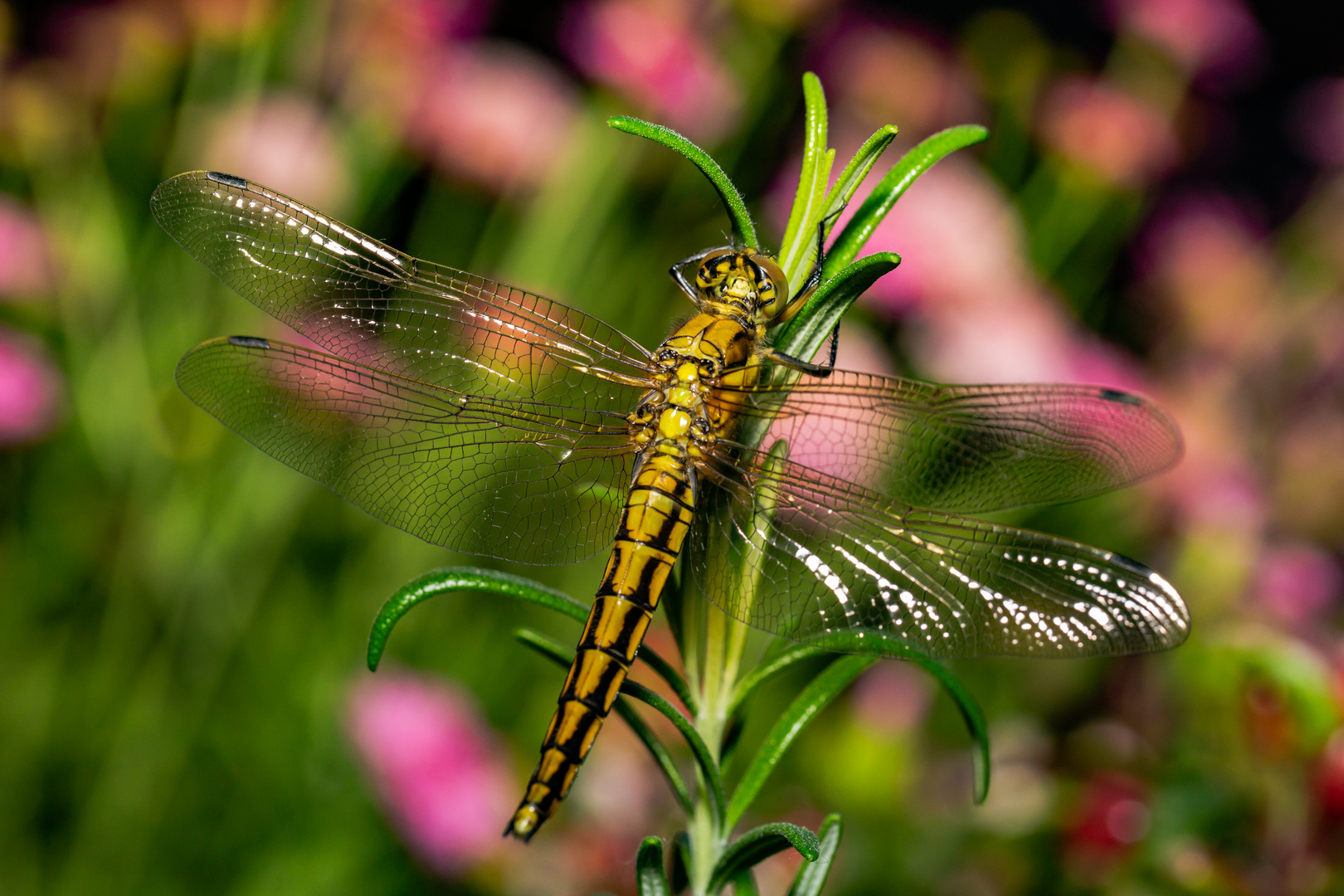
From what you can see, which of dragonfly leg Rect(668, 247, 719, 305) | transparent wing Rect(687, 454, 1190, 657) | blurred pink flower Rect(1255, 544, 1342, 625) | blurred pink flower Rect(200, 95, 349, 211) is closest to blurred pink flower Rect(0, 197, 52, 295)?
blurred pink flower Rect(200, 95, 349, 211)

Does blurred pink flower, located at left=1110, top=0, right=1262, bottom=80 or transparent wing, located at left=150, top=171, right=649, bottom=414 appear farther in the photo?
blurred pink flower, located at left=1110, top=0, right=1262, bottom=80

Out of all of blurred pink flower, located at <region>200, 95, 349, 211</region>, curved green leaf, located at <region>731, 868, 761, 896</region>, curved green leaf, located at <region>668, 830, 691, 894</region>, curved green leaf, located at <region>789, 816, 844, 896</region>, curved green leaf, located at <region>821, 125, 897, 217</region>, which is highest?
curved green leaf, located at <region>821, 125, 897, 217</region>

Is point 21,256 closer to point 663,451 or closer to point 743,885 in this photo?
point 663,451

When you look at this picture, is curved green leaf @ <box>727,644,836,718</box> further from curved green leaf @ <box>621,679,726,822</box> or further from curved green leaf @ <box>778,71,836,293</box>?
curved green leaf @ <box>778,71,836,293</box>

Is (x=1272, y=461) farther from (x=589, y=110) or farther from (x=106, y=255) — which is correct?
(x=106, y=255)

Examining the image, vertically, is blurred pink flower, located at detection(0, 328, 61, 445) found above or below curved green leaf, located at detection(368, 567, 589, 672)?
below

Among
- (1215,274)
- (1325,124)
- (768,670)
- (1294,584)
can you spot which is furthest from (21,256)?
(1325,124)

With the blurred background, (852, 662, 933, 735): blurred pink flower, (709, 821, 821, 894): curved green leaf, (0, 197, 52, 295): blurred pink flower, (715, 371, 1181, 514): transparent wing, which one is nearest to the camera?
(709, 821, 821, 894): curved green leaf
